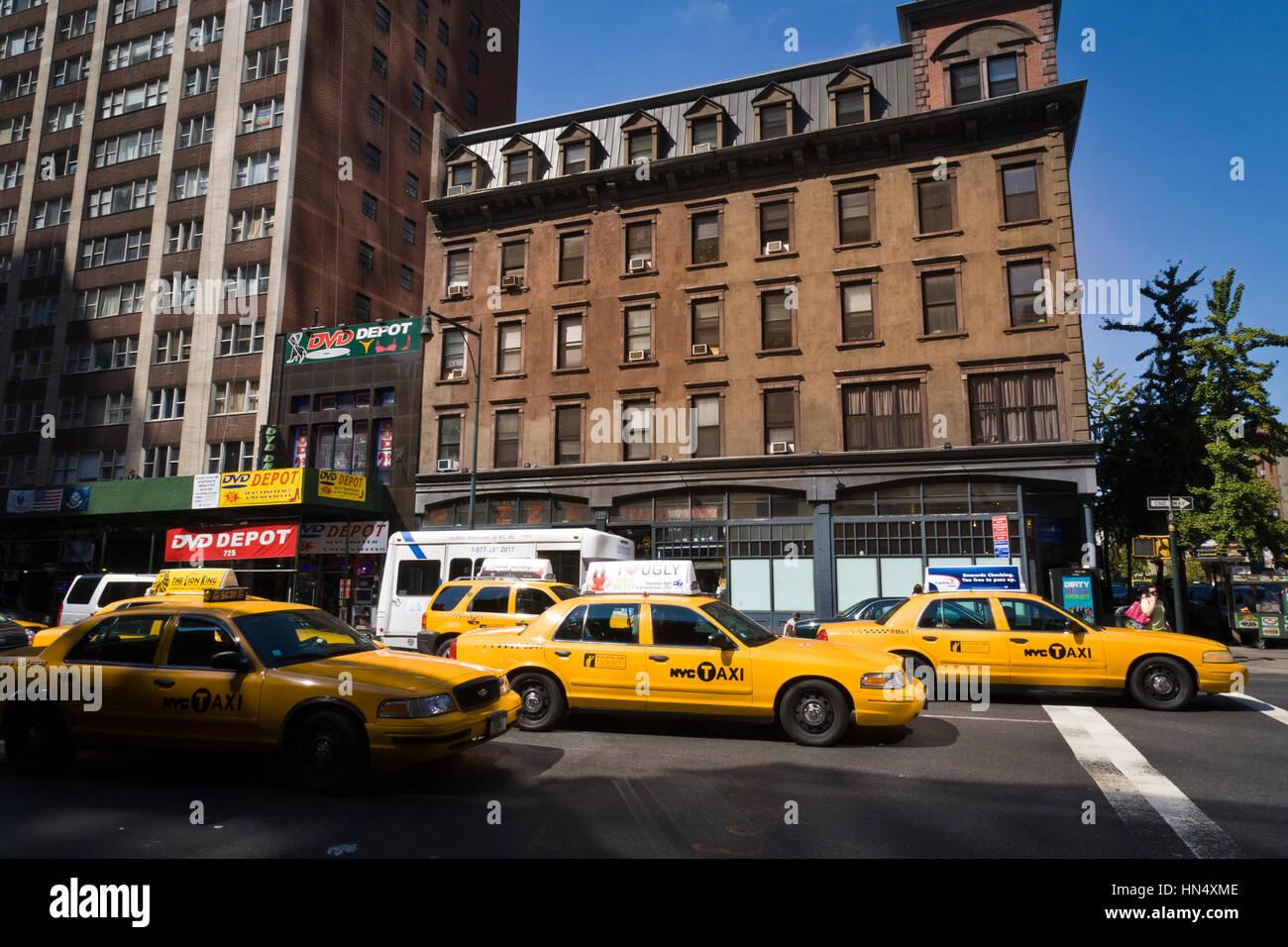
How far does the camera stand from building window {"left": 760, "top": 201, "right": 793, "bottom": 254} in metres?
25.1

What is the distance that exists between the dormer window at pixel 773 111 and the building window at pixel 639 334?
22.6 feet

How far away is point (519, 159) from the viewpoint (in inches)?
1156

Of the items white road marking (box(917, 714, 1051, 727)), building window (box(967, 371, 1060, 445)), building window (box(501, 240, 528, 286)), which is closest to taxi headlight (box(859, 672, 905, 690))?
white road marking (box(917, 714, 1051, 727))

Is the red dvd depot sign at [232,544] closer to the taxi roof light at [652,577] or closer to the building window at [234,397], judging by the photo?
the building window at [234,397]

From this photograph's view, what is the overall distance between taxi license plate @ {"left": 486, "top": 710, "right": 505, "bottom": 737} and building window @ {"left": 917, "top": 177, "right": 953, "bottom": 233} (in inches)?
846

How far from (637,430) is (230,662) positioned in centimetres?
1984

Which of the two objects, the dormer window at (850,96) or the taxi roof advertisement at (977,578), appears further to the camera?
the dormer window at (850,96)

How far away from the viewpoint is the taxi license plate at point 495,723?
6855 mm

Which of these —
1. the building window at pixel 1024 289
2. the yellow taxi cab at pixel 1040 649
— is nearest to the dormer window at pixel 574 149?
the building window at pixel 1024 289

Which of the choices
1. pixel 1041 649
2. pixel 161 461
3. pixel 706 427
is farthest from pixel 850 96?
pixel 161 461

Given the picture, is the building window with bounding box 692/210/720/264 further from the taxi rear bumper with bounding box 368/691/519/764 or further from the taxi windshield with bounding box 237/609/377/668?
the taxi rear bumper with bounding box 368/691/519/764

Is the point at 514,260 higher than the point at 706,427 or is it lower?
higher

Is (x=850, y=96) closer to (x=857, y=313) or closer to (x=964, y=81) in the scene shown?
(x=964, y=81)
